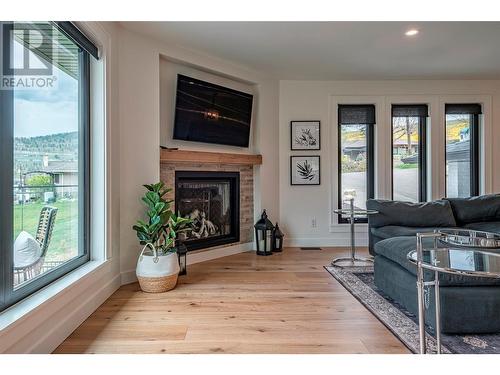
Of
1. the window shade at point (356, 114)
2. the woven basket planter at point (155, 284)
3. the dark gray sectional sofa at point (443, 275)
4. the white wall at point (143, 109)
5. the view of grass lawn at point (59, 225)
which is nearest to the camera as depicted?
the view of grass lawn at point (59, 225)

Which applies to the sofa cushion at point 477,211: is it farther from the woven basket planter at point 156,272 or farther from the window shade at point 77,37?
the window shade at point 77,37

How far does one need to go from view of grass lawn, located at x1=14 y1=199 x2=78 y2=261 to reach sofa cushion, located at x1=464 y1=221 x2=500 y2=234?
403 cm

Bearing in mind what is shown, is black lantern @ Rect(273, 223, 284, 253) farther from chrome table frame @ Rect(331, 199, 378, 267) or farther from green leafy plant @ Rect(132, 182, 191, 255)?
green leafy plant @ Rect(132, 182, 191, 255)

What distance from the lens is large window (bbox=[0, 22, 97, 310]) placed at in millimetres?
1644

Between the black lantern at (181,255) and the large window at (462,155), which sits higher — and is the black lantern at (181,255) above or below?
below

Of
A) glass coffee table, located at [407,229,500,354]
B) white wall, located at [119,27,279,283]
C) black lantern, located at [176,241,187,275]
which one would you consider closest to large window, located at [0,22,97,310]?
white wall, located at [119,27,279,283]

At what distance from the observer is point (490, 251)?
1.50 metres

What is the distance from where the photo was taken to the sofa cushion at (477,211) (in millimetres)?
3807

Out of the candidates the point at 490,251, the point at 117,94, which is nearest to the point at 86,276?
the point at 117,94

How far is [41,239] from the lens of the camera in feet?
6.55

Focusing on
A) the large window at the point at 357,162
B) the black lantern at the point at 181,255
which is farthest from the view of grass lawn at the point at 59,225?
the large window at the point at 357,162

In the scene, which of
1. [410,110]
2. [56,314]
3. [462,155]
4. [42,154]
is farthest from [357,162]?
[56,314]

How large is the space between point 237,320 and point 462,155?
4.57 meters

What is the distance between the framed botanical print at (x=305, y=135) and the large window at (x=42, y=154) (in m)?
2.89
